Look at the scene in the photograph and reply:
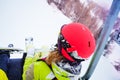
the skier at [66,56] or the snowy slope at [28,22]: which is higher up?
the snowy slope at [28,22]

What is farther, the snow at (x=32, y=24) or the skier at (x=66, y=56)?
the snow at (x=32, y=24)

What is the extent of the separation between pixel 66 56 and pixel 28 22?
1.84ft

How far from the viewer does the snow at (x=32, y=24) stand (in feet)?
4.78

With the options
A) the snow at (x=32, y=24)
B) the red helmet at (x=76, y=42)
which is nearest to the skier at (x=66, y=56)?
the red helmet at (x=76, y=42)

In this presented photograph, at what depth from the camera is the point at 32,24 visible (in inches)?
58.4

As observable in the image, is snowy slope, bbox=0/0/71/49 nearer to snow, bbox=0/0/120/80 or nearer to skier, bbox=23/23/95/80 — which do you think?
snow, bbox=0/0/120/80

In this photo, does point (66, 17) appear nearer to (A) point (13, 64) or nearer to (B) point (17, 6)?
(B) point (17, 6)

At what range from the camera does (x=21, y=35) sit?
1.47 metres

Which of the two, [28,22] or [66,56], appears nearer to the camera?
[66,56]

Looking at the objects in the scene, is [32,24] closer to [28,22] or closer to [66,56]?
[28,22]

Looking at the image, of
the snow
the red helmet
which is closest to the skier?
the red helmet

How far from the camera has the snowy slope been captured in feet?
4.78

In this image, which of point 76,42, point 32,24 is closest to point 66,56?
point 76,42

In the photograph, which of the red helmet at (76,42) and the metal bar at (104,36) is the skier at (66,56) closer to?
the red helmet at (76,42)
